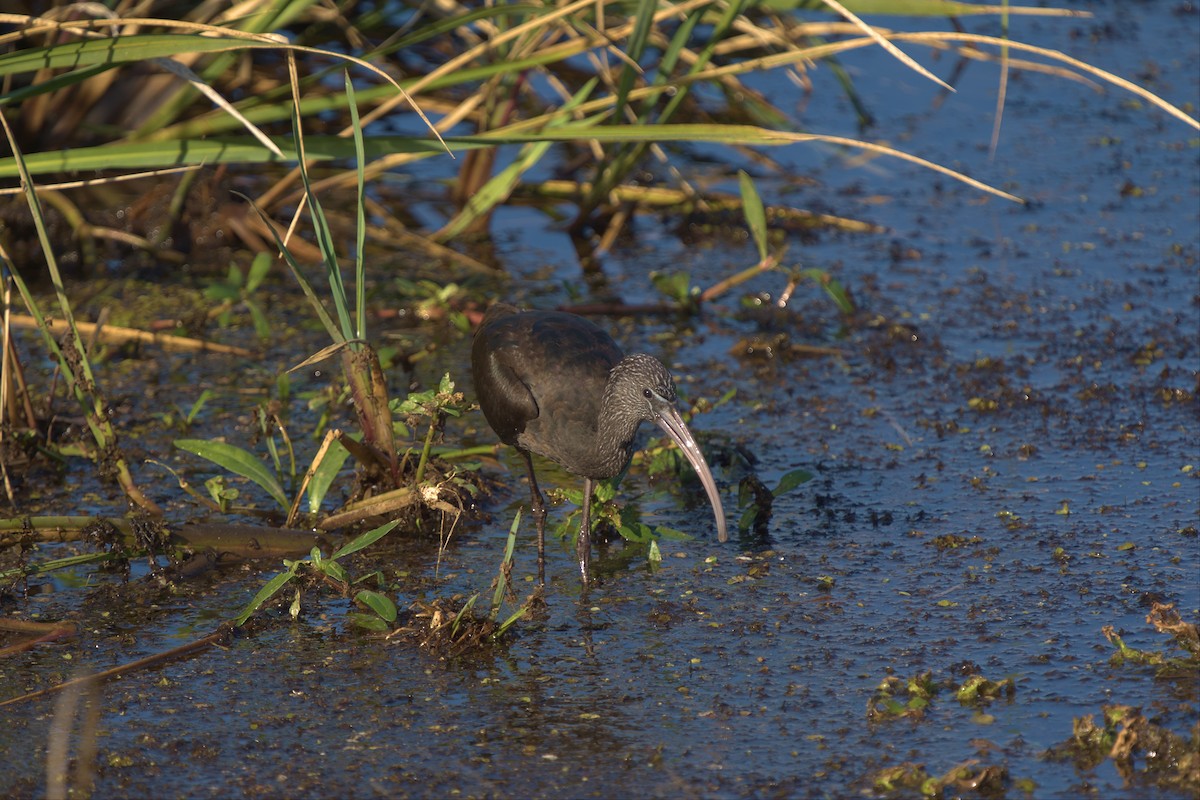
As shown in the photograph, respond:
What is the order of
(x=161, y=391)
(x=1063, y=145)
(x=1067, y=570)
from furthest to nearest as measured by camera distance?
(x=1063, y=145)
(x=161, y=391)
(x=1067, y=570)

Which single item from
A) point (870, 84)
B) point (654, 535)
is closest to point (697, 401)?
point (654, 535)

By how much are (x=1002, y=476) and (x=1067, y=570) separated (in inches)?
29.7

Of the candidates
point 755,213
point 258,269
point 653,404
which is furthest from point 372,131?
point 653,404

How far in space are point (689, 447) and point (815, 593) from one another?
57 centimetres

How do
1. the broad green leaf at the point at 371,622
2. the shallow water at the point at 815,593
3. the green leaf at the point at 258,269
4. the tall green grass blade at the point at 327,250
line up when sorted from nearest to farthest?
the shallow water at the point at 815,593
the broad green leaf at the point at 371,622
the tall green grass blade at the point at 327,250
the green leaf at the point at 258,269

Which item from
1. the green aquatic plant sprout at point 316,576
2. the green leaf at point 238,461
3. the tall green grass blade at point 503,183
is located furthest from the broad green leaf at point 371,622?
the tall green grass blade at point 503,183

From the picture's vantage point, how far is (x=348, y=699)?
3.87m

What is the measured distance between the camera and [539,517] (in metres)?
4.83

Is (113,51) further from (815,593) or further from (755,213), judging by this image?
(815,593)

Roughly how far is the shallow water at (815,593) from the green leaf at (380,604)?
0.13 meters

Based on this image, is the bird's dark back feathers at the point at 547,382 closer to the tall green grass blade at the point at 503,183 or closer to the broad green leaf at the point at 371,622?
the broad green leaf at the point at 371,622

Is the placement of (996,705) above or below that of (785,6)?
below

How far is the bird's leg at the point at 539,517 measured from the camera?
4680 millimetres

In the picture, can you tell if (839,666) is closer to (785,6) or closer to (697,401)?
(697,401)
